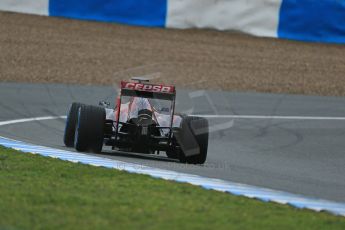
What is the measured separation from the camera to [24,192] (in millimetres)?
6512

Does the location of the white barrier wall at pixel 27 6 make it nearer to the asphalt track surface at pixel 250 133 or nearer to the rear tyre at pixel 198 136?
the asphalt track surface at pixel 250 133

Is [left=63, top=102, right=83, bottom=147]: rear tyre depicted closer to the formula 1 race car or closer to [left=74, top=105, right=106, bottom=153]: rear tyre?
the formula 1 race car

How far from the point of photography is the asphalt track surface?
8.83 metres

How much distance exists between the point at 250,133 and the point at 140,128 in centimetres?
356

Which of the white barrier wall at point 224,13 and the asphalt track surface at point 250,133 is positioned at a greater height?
the white barrier wall at point 224,13

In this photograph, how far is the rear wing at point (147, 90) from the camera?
9586 mm

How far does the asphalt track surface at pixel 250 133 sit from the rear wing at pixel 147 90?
66 centimetres

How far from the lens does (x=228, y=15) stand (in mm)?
21406

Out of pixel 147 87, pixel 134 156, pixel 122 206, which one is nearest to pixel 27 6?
pixel 134 156

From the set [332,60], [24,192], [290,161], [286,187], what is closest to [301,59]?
[332,60]

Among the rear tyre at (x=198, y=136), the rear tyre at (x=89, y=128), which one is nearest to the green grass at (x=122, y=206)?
the rear tyre at (x=89, y=128)

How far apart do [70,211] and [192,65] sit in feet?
43.8

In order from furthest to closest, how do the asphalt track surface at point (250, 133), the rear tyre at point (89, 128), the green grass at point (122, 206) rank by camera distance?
the rear tyre at point (89, 128), the asphalt track surface at point (250, 133), the green grass at point (122, 206)

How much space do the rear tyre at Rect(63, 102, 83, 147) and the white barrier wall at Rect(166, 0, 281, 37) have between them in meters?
11.2
